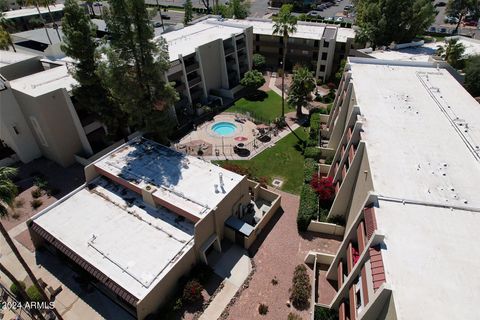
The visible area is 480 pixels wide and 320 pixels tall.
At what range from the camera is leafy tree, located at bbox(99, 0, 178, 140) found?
34531 millimetres

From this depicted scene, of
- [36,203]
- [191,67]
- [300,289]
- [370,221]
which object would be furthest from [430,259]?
[191,67]

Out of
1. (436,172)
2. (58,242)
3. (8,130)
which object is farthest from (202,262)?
(8,130)

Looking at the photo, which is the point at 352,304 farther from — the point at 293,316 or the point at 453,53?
the point at 453,53

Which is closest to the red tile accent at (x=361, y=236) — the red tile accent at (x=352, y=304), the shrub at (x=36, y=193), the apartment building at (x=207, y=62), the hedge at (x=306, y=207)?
the red tile accent at (x=352, y=304)

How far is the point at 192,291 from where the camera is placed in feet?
93.3

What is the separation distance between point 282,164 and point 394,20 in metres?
44.5

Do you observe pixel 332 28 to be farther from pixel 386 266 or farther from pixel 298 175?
pixel 386 266

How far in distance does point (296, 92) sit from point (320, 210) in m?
24.6

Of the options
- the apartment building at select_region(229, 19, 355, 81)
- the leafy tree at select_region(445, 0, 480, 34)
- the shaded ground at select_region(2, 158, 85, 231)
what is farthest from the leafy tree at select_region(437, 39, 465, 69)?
the shaded ground at select_region(2, 158, 85, 231)

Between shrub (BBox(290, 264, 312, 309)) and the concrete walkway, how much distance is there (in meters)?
5.03

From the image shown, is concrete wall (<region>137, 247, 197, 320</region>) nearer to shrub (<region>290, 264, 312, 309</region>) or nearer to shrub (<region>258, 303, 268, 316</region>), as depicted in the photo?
shrub (<region>258, 303, 268, 316</region>)

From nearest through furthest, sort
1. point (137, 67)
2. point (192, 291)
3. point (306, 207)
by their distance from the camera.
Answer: point (192, 291), point (306, 207), point (137, 67)

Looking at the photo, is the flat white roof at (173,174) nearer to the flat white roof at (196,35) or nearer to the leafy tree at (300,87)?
the flat white roof at (196,35)

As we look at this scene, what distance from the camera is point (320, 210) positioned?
38.2 meters
